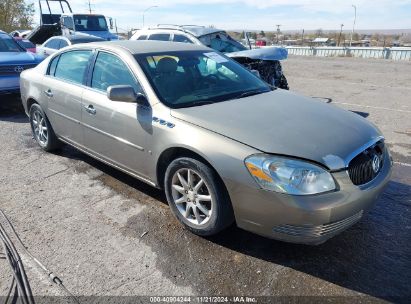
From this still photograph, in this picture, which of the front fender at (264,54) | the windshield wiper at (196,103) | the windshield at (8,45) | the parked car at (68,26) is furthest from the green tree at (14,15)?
the windshield wiper at (196,103)

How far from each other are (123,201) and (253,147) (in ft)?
5.78

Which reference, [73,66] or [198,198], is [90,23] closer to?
[73,66]

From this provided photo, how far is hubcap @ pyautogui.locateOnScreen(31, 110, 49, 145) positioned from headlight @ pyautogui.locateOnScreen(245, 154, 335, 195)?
3609mm

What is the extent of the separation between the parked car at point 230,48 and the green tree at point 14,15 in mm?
25256

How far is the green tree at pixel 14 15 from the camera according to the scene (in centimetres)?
2955

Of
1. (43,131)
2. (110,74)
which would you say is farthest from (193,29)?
(110,74)

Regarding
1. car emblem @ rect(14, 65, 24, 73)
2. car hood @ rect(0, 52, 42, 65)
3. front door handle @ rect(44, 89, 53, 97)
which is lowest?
car emblem @ rect(14, 65, 24, 73)

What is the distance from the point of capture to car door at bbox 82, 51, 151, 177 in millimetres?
3519

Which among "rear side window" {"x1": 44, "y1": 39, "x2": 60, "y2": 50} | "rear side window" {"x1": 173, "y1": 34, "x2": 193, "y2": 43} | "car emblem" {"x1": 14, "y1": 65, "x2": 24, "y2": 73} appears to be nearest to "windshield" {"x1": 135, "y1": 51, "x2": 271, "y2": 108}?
"rear side window" {"x1": 173, "y1": 34, "x2": 193, "y2": 43}

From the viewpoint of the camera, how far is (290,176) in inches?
102

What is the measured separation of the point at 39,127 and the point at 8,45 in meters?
4.71

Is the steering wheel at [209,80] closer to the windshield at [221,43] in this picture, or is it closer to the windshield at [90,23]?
the windshield at [221,43]

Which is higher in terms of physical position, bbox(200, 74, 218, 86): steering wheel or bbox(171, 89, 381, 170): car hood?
bbox(200, 74, 218, 86): steering wheel

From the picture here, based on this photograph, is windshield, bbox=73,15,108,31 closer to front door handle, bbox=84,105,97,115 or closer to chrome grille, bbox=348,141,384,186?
front door handle, bbox=84,105,97,115
